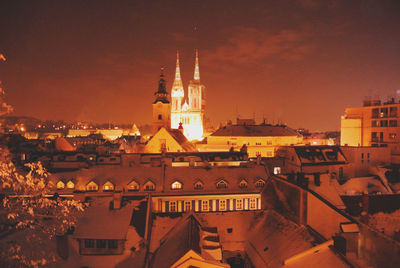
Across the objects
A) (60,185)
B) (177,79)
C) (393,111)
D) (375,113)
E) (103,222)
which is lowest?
(60,185)

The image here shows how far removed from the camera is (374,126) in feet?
191

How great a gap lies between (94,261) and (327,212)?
14.1m

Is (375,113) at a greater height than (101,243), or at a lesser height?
greater

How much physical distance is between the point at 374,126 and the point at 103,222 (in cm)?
5602

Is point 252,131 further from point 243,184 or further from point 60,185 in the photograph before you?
point 60,185

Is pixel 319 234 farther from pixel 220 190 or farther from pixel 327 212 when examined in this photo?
pixel 220 190

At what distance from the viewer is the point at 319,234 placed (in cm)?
1722

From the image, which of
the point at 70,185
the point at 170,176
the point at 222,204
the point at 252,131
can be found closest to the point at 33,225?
the point at 70,185

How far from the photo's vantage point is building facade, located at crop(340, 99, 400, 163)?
54.3 meters

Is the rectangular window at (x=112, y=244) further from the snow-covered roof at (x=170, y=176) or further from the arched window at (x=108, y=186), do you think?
the arched window at (x=108, y=186)

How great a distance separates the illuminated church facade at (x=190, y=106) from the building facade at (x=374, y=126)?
6326 centimetres

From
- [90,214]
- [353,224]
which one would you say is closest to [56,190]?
[90,214]

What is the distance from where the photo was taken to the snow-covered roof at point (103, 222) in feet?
61.0

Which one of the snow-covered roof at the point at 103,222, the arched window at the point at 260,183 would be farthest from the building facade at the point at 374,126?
the snow-covered roof at the point at 103,222
